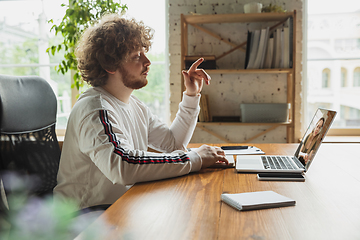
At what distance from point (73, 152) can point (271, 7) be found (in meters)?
2.20

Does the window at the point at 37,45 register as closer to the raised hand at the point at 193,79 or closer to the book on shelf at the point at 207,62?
the book on shelf at the point at 207,62

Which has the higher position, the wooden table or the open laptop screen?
the open laptop screen

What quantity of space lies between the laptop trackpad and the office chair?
0.73m

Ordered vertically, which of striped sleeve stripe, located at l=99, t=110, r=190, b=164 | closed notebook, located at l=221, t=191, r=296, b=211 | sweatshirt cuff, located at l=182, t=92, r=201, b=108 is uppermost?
sweatshirt cuff, located at l=182, t=92, r=201, b=108

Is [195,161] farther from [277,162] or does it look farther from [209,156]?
[277,162]

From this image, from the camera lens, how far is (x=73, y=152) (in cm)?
110

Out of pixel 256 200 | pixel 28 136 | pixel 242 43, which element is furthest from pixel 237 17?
pixel 256 200

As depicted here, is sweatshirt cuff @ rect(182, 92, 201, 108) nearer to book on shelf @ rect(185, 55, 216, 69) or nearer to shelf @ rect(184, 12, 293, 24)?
book on shelf @ rect(185, 55, 216, 69)

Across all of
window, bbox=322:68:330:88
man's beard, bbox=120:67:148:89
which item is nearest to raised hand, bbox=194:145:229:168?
man's beard, bbox=120:67:148:89

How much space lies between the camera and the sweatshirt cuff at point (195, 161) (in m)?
1.04

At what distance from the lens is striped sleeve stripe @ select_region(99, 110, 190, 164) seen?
2.99 feet

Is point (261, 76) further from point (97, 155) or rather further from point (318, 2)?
point (97, 155)

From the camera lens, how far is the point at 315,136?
42.7 inches

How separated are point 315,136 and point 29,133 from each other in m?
1.07
